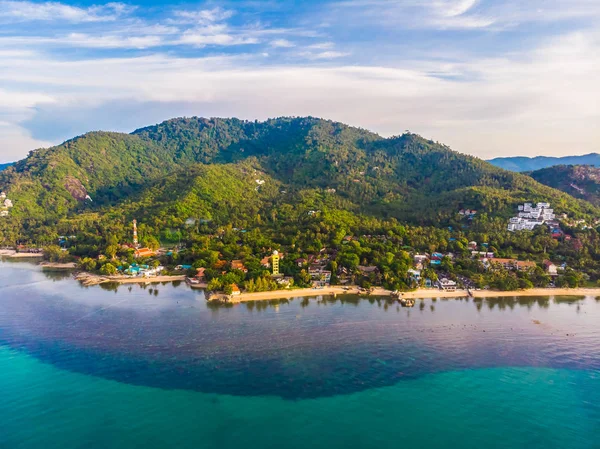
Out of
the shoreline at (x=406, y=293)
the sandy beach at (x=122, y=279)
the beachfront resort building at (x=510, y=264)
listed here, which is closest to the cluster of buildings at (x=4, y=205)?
the sandy beach at (x=122, y=279)

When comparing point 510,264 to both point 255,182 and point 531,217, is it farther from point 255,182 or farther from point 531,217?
point 255,182

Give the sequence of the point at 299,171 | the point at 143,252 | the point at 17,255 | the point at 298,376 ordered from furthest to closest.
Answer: the point at 299,171, the point at 17,255, the point at 143,252, the point at 298,376

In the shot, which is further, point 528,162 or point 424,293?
point 528,162

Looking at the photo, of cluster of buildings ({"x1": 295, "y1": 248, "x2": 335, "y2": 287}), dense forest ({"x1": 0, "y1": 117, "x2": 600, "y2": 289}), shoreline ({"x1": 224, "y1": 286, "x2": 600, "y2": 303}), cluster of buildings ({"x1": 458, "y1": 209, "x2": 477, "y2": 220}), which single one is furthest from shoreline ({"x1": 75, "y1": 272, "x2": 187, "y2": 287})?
cluster of buildings ({"x1": 458, "y1": 209, "x2": 477, "y2": 220})

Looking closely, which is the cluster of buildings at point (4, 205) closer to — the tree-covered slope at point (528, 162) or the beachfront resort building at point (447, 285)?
the beachfront resort building at point (447, 285)

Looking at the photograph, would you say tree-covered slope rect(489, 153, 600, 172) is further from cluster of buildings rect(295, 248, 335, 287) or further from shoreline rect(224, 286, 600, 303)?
cluster of buildings rect(295, 248, 335, 287)

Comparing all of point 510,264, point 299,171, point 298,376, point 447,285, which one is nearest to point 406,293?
point 447,285

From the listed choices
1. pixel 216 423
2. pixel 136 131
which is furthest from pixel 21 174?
pixel 216 423
